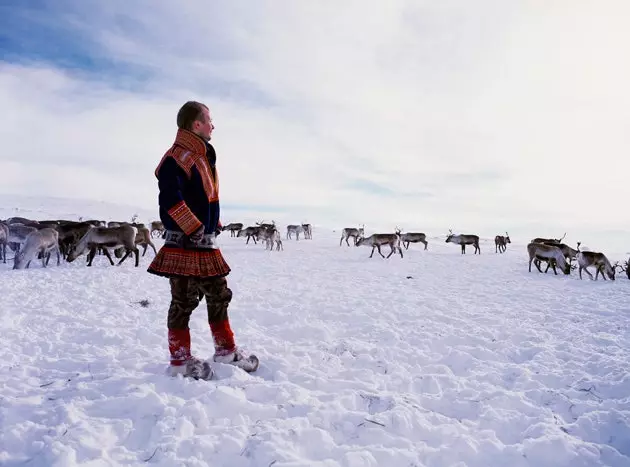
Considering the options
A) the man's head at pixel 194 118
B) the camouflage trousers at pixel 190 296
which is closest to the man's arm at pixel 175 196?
the man's head at pixel 194 118

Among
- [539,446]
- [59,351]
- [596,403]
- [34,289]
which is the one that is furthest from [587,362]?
[34,289]

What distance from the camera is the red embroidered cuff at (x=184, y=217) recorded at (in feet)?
11.1

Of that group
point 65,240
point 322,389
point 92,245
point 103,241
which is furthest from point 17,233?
point 322,389

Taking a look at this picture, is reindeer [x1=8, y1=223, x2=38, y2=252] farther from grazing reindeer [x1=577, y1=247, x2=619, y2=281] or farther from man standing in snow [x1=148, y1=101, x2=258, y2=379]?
grazing reindeer [x1=577, y1=247, x2=619, y2=281]

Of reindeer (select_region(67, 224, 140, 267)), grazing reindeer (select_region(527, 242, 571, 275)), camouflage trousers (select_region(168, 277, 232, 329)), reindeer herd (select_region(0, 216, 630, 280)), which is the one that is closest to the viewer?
camouflage trousers (select_region(168, 277, 232, 329))

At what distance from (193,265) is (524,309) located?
6895 mm

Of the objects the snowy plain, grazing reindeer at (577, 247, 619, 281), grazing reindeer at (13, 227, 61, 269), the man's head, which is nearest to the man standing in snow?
the man's head

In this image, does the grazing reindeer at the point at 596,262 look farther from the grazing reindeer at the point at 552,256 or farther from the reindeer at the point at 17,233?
the reindeer at the point at 17,233

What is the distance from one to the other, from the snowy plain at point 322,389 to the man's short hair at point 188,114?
7.68 ft

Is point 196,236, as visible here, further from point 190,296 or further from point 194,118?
point 194,118

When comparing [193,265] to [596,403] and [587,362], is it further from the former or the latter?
[587,362]

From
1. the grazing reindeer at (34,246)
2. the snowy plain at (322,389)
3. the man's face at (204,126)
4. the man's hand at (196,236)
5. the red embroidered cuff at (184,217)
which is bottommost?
the snowy plain at (322,389)

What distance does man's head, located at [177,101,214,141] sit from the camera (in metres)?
3.68

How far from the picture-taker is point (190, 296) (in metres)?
3.66
